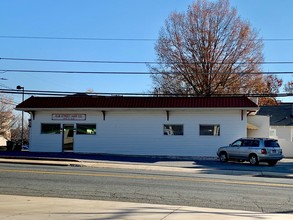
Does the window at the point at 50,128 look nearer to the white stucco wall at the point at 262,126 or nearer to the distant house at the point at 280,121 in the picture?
the white stucco wall at the point at 262,126

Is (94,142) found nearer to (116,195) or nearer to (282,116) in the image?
(116,195)

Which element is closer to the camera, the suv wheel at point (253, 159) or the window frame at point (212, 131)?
the suv wheel at point (253, 159)

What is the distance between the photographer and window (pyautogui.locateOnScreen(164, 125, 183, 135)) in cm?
3162

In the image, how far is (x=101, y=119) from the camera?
107 feet

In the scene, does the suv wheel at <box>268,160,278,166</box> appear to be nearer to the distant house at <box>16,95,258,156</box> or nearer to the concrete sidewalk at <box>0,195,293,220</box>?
the distant house at <box>16,95,258,156</box>

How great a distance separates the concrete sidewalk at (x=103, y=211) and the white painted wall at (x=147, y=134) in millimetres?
20924

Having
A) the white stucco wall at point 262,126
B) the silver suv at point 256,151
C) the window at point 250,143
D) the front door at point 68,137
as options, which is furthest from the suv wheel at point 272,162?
the front door at point 68,137

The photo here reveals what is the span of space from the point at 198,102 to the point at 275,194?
18.3 metres

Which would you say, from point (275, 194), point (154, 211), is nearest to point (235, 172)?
point (275, 194)

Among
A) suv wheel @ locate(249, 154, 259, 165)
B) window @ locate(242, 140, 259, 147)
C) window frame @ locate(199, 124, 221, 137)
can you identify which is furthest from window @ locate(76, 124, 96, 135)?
suv wheel @ locate(249, 154, 259, 165)

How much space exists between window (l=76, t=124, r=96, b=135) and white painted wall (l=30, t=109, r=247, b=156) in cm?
33

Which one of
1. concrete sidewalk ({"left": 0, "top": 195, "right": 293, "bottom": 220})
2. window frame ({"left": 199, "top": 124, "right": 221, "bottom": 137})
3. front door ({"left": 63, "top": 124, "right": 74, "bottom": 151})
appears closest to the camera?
concrete sidewalk ({"left": 0, "top": 195, "right": 293, "bottom": 220})

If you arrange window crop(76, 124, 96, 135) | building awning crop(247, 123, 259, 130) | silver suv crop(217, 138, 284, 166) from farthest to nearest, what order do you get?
building awning crop(247, 123, 259, 130) → window crop(76, 124, 96, 135) → silver suv crop(217, 138, 284, 166)

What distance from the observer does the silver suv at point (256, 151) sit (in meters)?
26.4
